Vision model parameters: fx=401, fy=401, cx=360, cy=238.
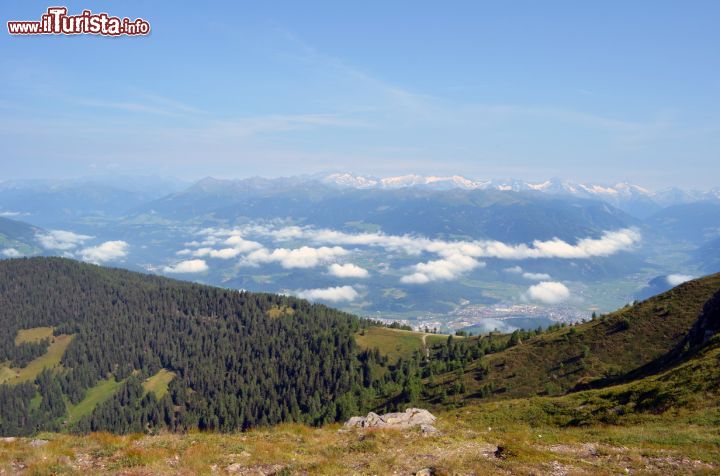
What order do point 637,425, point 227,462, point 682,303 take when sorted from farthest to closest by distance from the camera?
point 682,303 → point 637,425 → point 227,462

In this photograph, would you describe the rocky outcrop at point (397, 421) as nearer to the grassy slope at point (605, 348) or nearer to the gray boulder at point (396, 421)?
the gray boulder at point (396, 421)

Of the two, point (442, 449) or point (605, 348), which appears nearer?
point (442, 449)

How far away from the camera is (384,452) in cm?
2827

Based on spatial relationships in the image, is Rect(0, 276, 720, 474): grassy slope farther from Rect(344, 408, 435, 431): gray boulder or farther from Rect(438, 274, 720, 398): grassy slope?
Rect(438, 274, 720, 398): grassy slope

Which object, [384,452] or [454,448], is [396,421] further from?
[384,452]

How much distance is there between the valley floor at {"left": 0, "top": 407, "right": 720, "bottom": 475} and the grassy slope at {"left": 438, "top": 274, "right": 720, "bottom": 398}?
2218 inches

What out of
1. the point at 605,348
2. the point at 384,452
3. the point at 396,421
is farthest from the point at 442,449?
the point at 605,348

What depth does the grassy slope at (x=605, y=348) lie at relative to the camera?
8606 cm

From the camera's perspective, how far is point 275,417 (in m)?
186

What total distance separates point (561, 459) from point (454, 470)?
7.31m

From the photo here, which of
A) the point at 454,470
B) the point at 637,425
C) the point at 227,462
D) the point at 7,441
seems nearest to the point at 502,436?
the point at 454,470

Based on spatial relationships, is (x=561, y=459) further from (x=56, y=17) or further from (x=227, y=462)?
(x=56, y=17)

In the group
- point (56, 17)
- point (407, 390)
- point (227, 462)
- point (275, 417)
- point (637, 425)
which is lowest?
point (275, 417)

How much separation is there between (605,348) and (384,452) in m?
88.7
